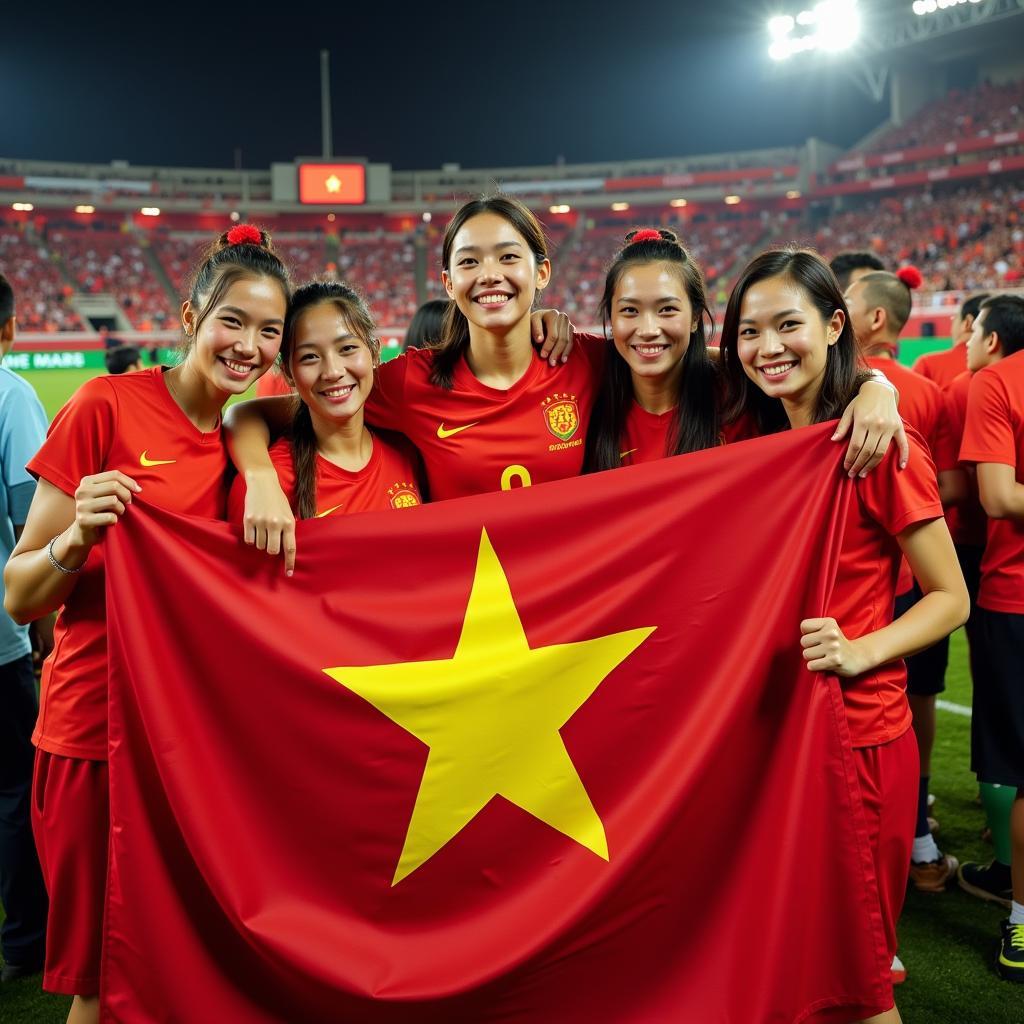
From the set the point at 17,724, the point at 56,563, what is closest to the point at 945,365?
the point at 56,563

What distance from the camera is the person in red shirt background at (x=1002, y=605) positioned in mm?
2773

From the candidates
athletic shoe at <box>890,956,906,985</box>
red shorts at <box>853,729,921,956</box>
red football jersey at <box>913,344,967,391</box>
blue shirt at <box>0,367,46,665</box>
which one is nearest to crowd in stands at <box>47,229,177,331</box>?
red football jersey at <box>913,344,967,391</box>

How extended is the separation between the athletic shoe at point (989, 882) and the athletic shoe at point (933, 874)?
0.16 feet

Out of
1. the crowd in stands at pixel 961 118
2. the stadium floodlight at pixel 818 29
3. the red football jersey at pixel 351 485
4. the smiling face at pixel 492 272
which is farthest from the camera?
the stadium floodlight at pixel 818 29

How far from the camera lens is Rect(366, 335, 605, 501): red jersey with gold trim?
2652 millimetres

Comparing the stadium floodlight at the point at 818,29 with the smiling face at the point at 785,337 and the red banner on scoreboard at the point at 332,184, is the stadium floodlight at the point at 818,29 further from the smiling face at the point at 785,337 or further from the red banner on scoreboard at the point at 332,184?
the smiling face at the point at 785,337

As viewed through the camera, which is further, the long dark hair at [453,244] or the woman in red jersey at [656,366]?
the long dark hair at [453,244]

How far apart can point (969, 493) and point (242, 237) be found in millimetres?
2523

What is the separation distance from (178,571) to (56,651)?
404 mm

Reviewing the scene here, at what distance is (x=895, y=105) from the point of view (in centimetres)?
3288

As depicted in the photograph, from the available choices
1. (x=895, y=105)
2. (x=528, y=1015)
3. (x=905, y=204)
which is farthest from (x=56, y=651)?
(x=895, y=105)

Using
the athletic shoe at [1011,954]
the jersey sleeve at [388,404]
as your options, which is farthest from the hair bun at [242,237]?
the athletic shoe at [1011,954]

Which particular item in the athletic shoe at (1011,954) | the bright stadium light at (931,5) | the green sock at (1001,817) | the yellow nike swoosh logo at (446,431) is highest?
the bright stadium light at (931,5)

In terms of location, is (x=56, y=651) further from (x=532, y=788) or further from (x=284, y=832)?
(x=532, y=788)
